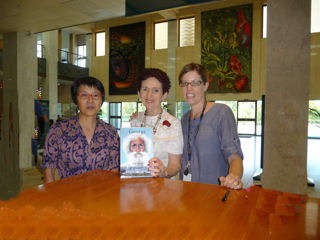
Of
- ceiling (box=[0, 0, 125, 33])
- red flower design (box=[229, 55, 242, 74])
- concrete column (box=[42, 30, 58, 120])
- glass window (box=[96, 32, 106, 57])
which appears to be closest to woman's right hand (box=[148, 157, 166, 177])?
ceiling (box=[0, 0, 125, 33])

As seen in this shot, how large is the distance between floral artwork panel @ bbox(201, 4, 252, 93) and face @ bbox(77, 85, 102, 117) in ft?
37.1

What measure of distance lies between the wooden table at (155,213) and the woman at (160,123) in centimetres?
40

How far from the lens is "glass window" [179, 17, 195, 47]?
46.4ft

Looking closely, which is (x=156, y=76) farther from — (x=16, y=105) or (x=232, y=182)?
(x=16, y=105)

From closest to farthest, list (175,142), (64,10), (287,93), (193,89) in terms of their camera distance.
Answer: (175,142)
(193,89)
(287,93)
(64,10)

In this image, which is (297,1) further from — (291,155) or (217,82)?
(217,82)

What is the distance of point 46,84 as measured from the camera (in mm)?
14000

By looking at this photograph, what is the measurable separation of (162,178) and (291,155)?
8.45ft

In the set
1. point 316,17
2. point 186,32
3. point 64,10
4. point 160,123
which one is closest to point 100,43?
point 186,32

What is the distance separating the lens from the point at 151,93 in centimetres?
197

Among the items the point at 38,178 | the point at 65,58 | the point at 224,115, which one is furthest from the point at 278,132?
the point at 65,58

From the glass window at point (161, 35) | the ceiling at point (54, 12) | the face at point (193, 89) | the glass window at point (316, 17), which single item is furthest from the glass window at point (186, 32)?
the face at point (193, 89)

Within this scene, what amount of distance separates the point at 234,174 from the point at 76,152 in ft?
3.60

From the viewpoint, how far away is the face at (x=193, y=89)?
203cm
